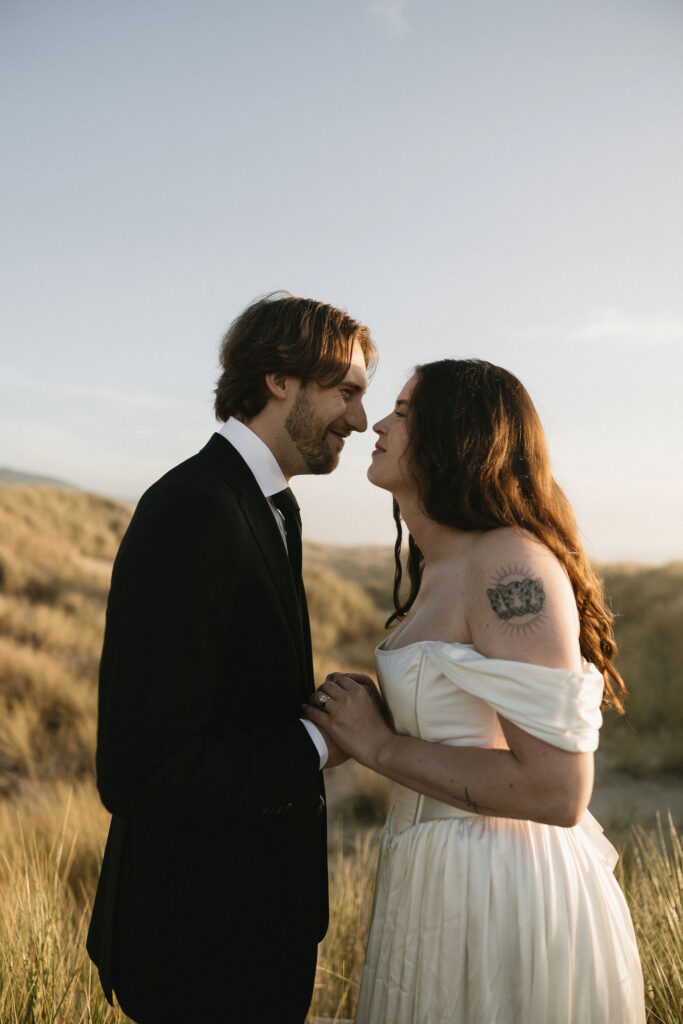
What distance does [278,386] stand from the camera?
2594mm

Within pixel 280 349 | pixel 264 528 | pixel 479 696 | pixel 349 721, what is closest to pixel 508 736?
pixel 479 696

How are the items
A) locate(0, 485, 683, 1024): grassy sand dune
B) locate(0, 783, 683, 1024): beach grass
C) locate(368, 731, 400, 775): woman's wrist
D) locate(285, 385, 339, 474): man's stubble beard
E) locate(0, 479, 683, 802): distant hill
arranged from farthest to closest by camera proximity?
1. locate(0, 479, 683, 802): distant hill
2. locate(0, 485, 683, 1024): grassy sand dune
3. locate(0, 783, 683, 1024): beach grass
4. locate(285, 385, 339, 474): man's stubble beard
5. locate(368, 731, 400, 775): woman's wrist

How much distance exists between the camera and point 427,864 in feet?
6.90

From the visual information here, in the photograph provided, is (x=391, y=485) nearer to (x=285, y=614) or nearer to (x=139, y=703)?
(x=285, y=614)

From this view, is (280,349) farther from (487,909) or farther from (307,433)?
(487,909)

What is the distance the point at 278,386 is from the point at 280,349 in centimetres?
13

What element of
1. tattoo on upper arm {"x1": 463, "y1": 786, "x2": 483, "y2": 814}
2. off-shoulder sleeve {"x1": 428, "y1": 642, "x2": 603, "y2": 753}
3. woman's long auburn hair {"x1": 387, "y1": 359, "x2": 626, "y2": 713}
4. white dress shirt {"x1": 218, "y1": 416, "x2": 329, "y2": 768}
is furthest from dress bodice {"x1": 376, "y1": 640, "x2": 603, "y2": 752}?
white dress shirt {"x1": 218, "y1": 416, "x2": 329, "y2": 768}

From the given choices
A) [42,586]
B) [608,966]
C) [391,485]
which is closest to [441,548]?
[391,485]

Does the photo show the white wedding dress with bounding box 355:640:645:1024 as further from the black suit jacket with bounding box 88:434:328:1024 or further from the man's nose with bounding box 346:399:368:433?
the man's nose with bounding box 346:399:368:433

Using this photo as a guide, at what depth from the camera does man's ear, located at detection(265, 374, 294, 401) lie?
8.50 feet

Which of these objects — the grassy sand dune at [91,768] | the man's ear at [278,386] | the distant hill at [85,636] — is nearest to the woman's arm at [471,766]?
the man's ear at [278,386]

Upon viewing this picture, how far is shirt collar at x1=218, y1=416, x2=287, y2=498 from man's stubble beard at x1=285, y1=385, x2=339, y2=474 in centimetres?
14

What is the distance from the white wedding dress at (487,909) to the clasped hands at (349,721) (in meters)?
0.08

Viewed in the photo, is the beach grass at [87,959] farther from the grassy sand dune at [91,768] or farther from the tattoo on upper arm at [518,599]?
the tattoo on upper arm at [518,599]
